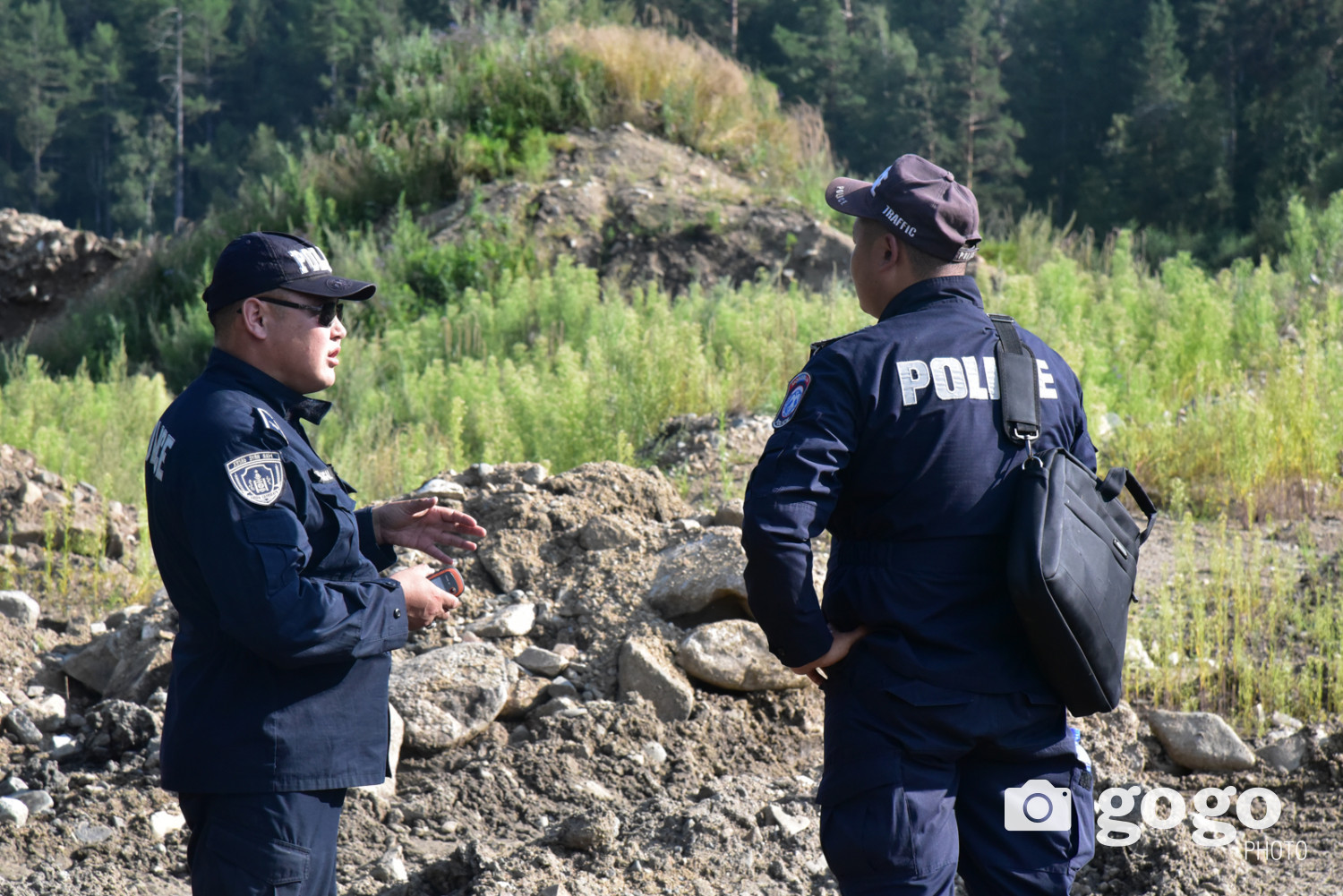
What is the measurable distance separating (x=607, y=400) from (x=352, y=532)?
499 centimetres

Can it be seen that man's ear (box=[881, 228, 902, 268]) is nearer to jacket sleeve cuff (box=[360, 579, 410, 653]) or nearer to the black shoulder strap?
the black shoulder strap

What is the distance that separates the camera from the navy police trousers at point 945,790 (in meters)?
2.02

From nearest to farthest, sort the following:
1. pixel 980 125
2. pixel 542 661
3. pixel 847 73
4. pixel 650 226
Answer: pixel 542 661 < pixel 650 226 < pixel 980 125 < pixel 847 73

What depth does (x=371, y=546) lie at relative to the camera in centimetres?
257

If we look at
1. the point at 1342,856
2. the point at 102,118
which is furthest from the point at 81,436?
the point at 102,118

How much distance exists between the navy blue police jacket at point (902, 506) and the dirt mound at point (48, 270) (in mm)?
17228

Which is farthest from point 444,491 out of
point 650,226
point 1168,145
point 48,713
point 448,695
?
point 1168,145

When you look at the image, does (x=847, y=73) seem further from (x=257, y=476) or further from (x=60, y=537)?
(x=257, y=476)

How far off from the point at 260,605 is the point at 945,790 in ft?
3.98

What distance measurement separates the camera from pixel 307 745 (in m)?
2.10

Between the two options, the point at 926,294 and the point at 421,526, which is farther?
the point at 421,526

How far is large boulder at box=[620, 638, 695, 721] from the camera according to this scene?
4.14 m

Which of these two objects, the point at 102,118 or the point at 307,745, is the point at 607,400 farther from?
the point at 102,118

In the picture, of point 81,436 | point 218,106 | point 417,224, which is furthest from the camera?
point 218,106
